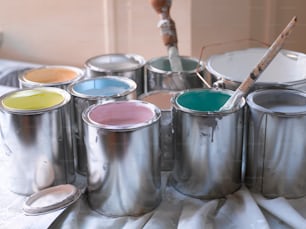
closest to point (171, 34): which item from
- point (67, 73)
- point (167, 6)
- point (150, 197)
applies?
point (167, 6)

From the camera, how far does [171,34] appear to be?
0.74 metres

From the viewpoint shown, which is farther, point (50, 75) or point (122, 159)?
point (50, 75)

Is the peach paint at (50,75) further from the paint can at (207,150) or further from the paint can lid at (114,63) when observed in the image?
the paint can at (207,150)

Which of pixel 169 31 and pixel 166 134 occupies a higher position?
pixel 169 31

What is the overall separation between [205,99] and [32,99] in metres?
0.21

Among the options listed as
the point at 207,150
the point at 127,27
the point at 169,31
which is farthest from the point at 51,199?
the point at 127,27

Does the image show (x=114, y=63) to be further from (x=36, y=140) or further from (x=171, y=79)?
(x=36, y=140)

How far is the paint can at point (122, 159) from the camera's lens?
0.54 metres

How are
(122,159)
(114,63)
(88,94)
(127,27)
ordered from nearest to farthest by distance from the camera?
(122,159) < (88,94) < (114,63) < (127,27)

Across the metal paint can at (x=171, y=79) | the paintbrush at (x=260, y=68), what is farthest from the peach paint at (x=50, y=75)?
the paintbrush at (x=260, y=68)

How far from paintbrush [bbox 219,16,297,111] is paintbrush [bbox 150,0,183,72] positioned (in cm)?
17

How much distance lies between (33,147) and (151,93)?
19cm

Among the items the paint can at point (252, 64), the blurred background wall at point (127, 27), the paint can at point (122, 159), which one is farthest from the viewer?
the blurred background wall at point (127, 27)

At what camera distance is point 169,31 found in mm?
736
